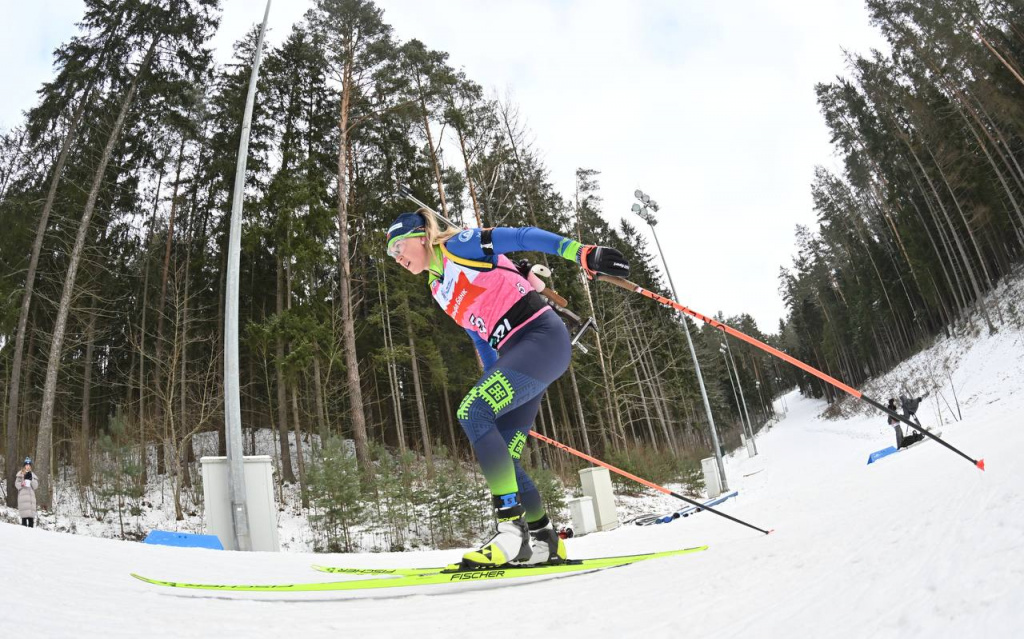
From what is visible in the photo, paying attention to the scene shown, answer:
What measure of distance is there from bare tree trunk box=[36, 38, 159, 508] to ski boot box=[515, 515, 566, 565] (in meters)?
13.7

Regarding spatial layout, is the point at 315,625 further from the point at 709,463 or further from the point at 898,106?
the point at 898,106

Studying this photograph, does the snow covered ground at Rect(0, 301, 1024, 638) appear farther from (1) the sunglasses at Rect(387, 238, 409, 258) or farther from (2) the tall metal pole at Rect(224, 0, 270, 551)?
(2) the tall metal pole at Rect(224, 0, 270, 551)

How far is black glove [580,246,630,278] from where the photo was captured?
7.40 ft

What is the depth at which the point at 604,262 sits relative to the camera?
7.45 feet

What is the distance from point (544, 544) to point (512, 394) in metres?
0.79

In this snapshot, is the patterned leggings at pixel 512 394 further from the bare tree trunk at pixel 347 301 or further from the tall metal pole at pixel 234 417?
the bare tree trunk at pixel 347 301

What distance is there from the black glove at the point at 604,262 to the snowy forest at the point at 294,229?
9.14 meters

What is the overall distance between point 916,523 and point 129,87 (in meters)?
19.0

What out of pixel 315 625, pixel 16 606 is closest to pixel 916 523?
pixel 315 625

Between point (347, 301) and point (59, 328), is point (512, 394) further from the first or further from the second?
point (59, 328)

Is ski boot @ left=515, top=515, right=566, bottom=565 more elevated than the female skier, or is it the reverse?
the female skier

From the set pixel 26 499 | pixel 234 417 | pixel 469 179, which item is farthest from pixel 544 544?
pixel 469 179

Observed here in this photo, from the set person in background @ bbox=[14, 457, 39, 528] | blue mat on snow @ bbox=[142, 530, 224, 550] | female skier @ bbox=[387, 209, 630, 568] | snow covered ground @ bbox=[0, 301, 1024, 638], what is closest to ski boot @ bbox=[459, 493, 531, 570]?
female skier @ bbox=[387, 209, 630, 568]

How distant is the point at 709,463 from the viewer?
45.9ft
